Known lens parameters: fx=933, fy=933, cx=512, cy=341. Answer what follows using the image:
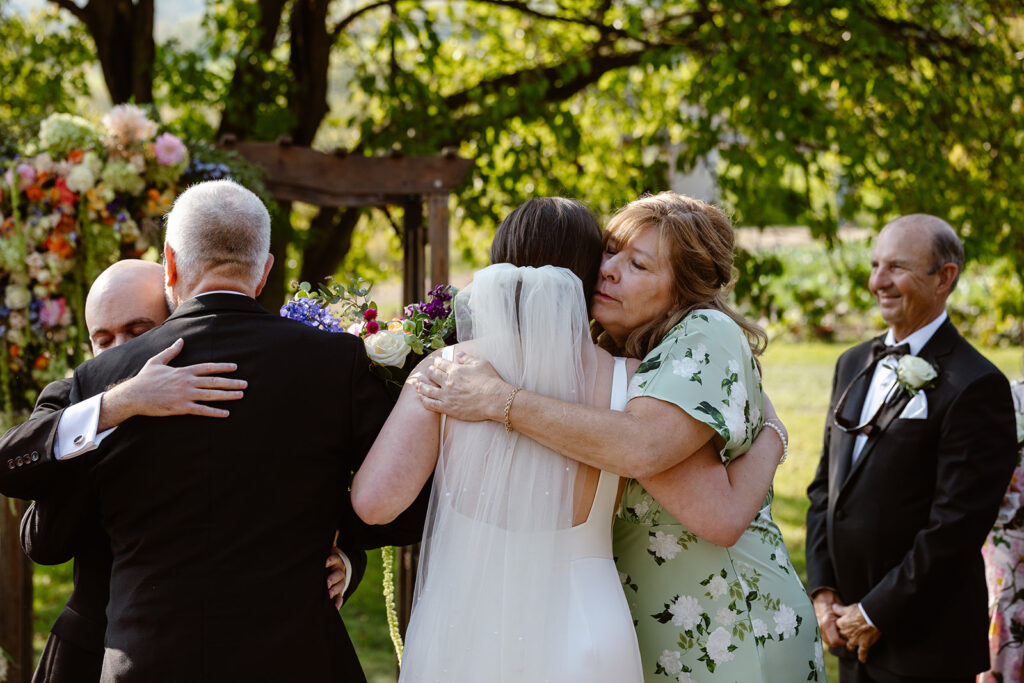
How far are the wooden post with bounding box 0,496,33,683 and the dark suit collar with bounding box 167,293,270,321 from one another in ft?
9.10

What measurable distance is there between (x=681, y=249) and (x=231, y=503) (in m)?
1.34

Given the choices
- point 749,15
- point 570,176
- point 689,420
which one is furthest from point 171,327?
point 570,176

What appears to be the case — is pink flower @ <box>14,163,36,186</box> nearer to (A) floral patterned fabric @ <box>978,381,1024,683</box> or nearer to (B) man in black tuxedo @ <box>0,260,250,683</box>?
(B) man in black tuxedo @ <box>0,260,250,683</box>

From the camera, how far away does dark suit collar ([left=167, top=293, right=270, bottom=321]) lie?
2277 millimetres

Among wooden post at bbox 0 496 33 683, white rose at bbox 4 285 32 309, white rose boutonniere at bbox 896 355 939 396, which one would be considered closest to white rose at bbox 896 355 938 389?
white rose boutonniere at bbox 896 355 939 396

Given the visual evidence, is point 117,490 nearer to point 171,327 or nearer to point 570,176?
point 171,327

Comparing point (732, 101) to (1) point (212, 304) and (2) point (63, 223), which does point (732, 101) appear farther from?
(1) point (212, 304)

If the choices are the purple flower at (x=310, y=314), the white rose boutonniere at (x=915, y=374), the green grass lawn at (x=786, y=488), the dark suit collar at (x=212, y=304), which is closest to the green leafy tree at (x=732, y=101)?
the green grass lawn at (x=786, y=488)

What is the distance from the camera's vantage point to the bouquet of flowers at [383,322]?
2.44 metres

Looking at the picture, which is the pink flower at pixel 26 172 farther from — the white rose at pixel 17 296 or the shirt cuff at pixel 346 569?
the shirt cuff at pixel 346 569

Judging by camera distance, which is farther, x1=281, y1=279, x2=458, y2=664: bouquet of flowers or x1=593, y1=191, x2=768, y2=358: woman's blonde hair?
x1=593, y1=191, x2=768, y2=358: woman's blonde hair

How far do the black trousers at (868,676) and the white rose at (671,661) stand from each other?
1.50 m

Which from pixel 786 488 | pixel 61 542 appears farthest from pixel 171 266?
pixel 786 488

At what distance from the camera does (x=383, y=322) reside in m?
2.62
